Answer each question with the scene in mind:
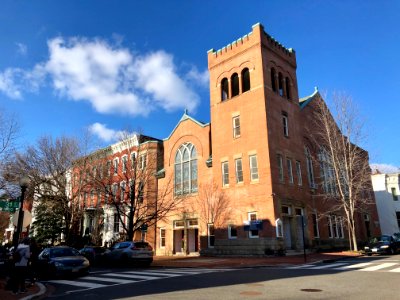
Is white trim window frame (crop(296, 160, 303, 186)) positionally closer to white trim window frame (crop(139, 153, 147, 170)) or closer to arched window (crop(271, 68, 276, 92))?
arched window (crop(271, 68, 276, 92))

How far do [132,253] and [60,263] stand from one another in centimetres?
540

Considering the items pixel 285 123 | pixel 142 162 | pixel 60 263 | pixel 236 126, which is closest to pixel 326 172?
pixel 285 123

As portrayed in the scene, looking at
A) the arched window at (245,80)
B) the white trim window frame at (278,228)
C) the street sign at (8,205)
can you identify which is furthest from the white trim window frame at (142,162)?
the street sign at (8,205)

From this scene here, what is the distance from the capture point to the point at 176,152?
3456 cm

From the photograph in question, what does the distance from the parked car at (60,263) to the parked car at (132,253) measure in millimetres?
3995

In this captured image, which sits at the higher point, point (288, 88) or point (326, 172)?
point (288, 88)

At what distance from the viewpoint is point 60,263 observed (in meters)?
15.5

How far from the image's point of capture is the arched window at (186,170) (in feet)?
107

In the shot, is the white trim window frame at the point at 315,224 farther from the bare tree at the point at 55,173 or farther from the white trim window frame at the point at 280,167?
the bare tree at the point at 55,173

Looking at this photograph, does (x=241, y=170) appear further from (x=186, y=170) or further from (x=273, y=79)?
(x=273, y=79)

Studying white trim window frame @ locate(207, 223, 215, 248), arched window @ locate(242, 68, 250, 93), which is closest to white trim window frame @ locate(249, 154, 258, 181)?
white trim window frame @ locate(207, 223, 215, 248)

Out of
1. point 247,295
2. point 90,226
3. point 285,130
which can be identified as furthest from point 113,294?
point 90,226

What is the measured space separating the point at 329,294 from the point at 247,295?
6.94ft

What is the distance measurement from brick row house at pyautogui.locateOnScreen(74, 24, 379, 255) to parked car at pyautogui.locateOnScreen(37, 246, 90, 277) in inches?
374
